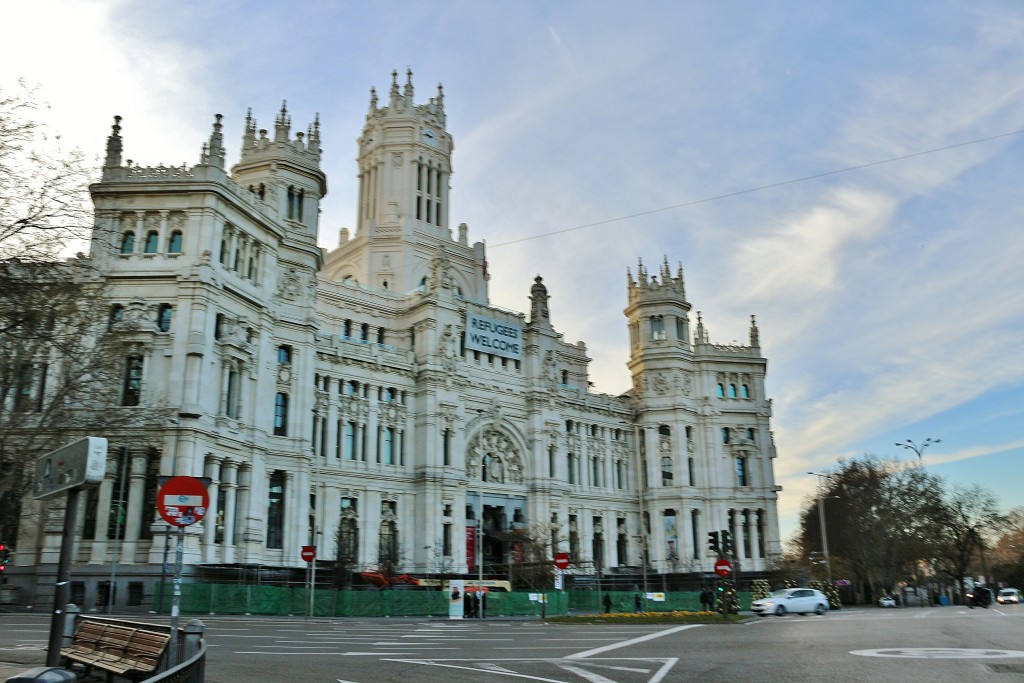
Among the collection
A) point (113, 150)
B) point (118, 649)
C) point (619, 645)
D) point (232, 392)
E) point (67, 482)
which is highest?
point (113, 150)

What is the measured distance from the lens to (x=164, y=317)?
49.1m

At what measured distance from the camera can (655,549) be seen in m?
85.6

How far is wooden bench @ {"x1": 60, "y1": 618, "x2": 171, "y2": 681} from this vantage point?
41.2ft

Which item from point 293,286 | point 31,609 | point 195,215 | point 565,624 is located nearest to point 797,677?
point 565,624

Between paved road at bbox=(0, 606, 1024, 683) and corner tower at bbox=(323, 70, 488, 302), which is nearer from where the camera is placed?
paved road at bbox=(0, 606, 1024, 683)

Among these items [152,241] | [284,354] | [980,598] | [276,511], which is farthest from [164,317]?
[980,598]

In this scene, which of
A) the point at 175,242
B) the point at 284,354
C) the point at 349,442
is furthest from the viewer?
the point at 349,442

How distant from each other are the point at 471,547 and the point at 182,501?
59.8m

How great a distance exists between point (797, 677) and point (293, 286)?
49.6m

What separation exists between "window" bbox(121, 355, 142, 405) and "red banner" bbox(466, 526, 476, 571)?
31.9m

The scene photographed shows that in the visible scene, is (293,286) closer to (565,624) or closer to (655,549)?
(565,624)

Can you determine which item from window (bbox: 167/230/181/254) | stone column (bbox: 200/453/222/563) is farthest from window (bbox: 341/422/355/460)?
window (bbox: 167/230/181/254)

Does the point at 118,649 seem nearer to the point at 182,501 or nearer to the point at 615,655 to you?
the point at 182,501

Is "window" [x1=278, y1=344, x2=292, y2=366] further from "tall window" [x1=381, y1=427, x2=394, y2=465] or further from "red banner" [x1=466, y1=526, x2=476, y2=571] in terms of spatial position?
"red banner" [x1=466, y1=526, x2=476, y2=571]
